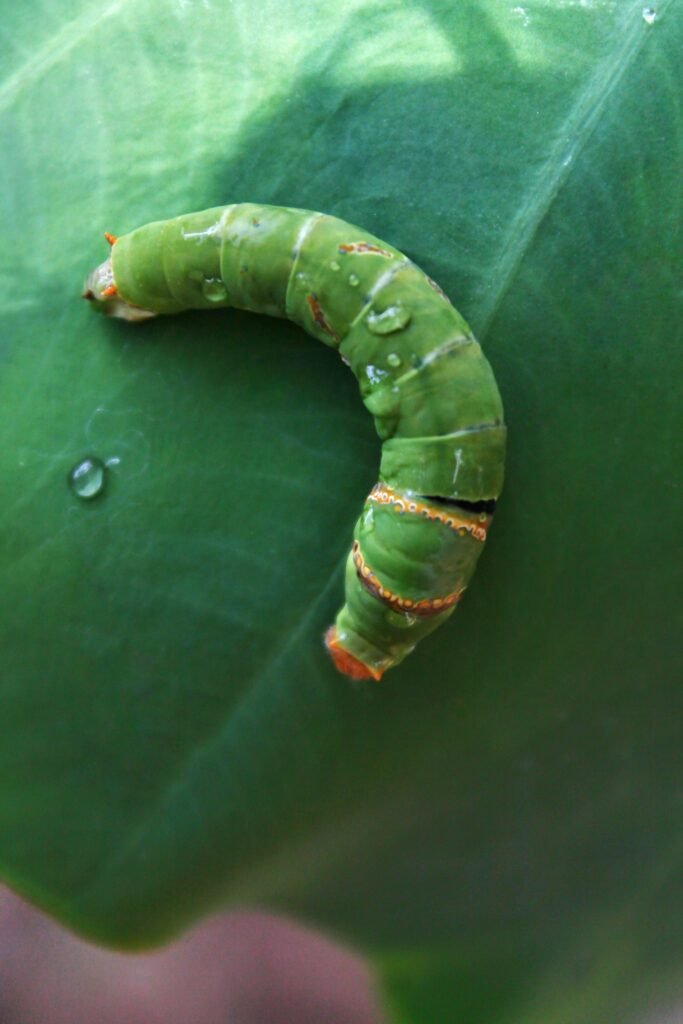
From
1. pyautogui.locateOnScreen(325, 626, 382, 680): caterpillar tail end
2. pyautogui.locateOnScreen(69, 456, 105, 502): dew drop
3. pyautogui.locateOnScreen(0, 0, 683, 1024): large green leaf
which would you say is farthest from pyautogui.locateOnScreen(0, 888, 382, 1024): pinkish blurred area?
pyautogui.locateOnScreen(69, 456, 105, 502): dew drop

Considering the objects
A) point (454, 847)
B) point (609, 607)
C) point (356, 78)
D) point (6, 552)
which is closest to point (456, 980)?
point (454, 847)

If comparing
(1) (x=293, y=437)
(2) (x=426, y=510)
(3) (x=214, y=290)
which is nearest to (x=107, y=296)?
(3) (x=214, y=290)

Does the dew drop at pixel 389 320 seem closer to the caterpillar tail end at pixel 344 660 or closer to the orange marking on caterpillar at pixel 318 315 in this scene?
the orange marking on caterpillar at pixel 318 315

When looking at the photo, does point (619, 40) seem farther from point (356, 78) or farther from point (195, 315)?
point (195, 315)

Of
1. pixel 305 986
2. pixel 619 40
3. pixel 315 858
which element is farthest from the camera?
pixel 305 986

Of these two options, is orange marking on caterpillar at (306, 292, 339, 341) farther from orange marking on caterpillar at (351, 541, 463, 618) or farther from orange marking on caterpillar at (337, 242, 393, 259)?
orange marking on caterpillar at (351, 541, 463, 618)

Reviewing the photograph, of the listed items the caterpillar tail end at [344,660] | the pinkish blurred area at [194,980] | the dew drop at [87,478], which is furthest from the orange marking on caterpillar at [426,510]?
the pinkish blurred area at [194,980]
